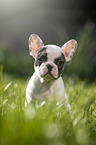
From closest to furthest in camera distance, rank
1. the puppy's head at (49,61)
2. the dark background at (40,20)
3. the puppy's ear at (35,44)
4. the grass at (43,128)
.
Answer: the grass at (43,128) < the puppy's head at (49,61) < the puppy's ear at (35,44) < the dark background at (40,20)

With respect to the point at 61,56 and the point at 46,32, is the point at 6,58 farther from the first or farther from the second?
the point at 61,56

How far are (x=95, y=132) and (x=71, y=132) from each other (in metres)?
0.35

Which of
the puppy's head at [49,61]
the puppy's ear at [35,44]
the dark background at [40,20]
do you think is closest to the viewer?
the puppy's head at [49,61]

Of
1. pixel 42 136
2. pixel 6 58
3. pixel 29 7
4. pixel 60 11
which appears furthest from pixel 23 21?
pixel 42 136

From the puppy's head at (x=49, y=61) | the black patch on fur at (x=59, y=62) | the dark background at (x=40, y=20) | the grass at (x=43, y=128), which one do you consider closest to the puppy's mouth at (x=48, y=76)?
the puppy's head at (x=49, y=61)

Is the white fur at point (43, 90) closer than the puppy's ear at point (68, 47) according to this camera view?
Yes

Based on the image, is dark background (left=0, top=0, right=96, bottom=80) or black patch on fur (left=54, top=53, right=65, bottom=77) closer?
black patch on fur (left=54, top=53, right=65, bottom=77)

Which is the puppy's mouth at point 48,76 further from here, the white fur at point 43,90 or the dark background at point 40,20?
the dark background at point 40,20

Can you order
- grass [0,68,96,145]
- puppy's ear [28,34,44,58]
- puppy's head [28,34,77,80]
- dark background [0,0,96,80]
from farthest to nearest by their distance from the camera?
1. dark background [0,0,96,80]
2. puppy's ear [28,34,44,58]
3. puppy's head [28,34,77,80]
4. grass [0,68,96,145]

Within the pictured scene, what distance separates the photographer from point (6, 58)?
21.5 ft

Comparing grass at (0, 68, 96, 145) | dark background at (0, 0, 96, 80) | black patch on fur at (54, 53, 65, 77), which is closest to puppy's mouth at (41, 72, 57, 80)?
black patch on fur at (54, 53, 65, 77)

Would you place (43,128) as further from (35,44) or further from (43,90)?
(35,44)

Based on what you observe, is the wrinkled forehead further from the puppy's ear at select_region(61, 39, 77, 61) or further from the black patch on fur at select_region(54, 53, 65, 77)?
the puppy's ear at select_region(61, 39, 77, 61)

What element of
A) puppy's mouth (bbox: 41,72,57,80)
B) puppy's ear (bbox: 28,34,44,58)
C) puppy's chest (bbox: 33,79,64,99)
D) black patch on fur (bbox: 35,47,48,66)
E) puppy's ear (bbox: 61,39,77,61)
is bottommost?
puppy's chest (bbox: 33,79,64,99)
